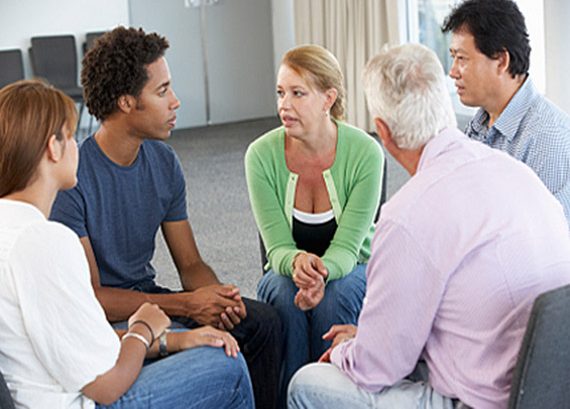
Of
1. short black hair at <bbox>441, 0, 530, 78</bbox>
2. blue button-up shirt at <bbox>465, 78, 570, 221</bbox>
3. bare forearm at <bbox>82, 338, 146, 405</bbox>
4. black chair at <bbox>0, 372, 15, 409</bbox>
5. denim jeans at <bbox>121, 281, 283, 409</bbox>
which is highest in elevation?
short black hair at <bbox>441, 0, 530, 78</bbox>

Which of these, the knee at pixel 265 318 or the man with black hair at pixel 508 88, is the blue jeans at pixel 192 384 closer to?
the knee at pixel 265 318

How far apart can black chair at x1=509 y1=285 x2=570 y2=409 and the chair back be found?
315 inches

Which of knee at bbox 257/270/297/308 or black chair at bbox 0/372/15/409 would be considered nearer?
black chair at bbox 0/372/15/409

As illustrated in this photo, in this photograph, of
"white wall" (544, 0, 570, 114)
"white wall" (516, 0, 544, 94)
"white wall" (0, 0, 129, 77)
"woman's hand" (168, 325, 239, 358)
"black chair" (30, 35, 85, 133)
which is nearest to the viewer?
"woman's hand" (168, 325, 239, 358)

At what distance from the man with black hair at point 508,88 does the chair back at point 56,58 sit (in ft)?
22.9

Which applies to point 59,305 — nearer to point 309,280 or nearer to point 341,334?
point 341,334

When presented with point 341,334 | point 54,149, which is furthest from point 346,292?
point 54,149

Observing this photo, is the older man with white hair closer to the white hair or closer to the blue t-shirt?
the white hair

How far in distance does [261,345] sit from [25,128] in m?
1.14

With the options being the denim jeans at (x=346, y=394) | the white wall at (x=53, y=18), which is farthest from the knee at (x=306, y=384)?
the white wall at (x=53, y=18)

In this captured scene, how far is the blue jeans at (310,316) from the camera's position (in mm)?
2871

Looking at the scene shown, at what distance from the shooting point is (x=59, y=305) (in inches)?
71.9

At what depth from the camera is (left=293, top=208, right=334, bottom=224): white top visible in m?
3.04

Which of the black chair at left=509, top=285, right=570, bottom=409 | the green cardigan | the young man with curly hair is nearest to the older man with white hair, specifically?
the black chair at left=509, top=285, right=570, bottom=409
